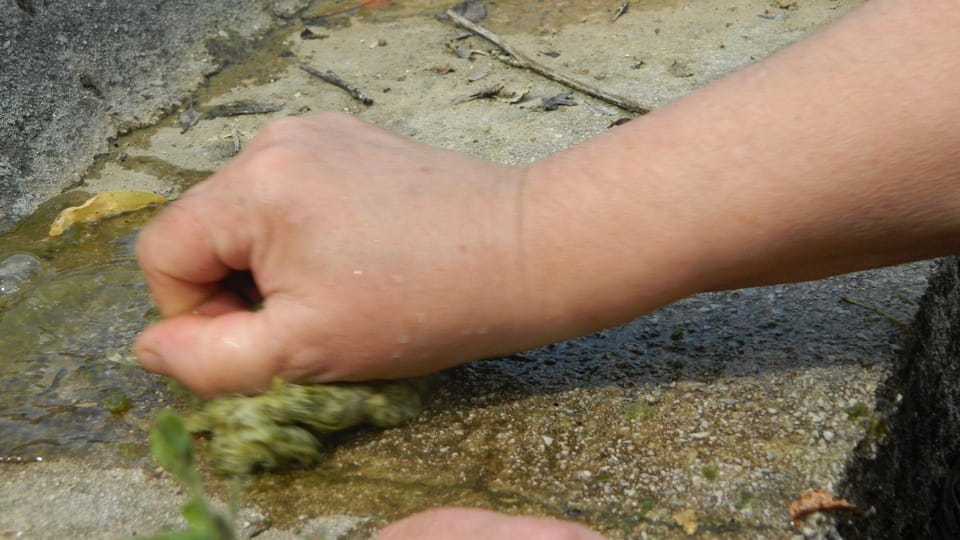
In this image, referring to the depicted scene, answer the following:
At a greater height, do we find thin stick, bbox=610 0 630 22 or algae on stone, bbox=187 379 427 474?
thin stick, bbox=610 0 630 22

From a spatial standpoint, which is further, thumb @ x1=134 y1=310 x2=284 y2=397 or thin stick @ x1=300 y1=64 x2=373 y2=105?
thin stick @ x1=300 y1=64 x2=373 y2=105

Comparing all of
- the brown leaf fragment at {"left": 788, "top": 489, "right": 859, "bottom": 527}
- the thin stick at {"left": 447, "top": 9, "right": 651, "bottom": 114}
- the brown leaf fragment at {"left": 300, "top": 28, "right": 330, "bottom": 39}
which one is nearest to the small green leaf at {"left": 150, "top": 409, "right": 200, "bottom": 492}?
the brown leaf fragment at {"left": 788, "top": 489, "right": 859, "bottom": 527}

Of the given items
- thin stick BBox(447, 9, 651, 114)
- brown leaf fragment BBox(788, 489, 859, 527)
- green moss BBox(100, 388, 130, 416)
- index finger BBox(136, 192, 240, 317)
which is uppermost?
index finger BBox(136, 192, 240, 317)

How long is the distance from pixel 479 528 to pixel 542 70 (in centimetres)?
172

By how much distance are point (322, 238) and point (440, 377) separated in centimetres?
31

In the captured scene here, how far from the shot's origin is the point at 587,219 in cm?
127

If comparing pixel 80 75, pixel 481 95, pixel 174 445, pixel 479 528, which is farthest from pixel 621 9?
pixel 174 445

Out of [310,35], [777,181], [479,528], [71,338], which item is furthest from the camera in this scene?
[310,35]

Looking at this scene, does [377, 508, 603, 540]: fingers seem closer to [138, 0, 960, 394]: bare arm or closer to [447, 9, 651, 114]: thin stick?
[138, 0, 960, 394]: bare arm

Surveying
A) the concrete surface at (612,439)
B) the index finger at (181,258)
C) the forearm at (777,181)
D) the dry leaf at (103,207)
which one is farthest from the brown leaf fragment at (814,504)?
the dry leaf at (103,207)

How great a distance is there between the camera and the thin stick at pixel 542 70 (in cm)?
229

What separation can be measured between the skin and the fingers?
338 millimetres

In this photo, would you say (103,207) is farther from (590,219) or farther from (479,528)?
(479,528)

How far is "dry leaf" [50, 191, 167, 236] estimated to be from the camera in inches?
77.0
